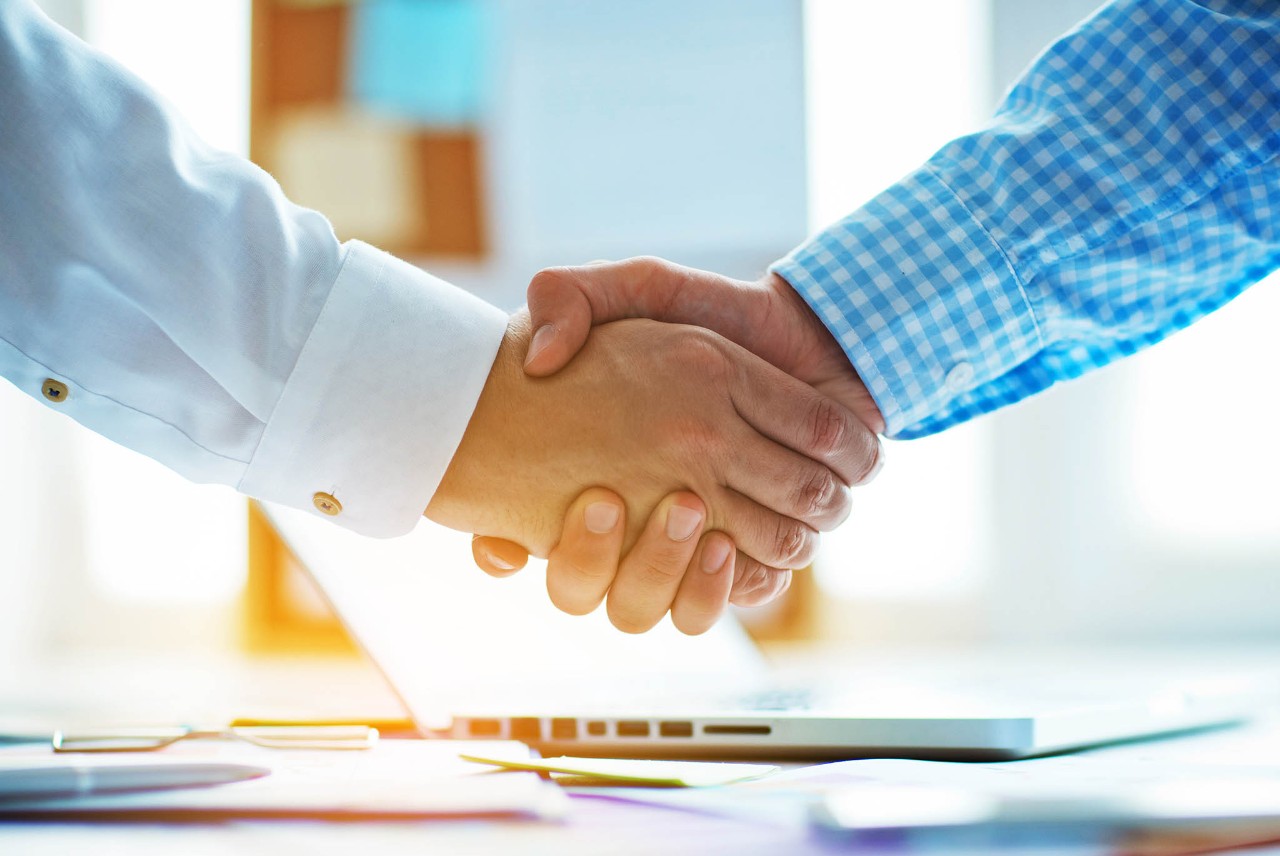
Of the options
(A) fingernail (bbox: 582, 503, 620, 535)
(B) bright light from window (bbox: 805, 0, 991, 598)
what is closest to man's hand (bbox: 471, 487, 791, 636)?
(A) fingernail (bbox: 582, 503, 620, 535)

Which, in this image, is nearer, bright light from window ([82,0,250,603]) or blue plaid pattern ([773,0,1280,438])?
blue plaid pattern ([773,0,1280,438])

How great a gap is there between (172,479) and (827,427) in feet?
6.72

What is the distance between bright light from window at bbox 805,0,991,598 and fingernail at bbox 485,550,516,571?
1.58m

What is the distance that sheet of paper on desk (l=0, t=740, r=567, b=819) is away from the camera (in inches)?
14.6

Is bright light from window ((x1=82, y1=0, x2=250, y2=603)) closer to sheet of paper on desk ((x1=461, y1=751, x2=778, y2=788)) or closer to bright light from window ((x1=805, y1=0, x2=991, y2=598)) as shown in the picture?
bright light from window ((x1=805, y1=0, x2=991, y2=598))

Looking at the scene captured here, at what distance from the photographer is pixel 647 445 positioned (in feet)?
2.15

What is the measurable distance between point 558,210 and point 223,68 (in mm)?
830

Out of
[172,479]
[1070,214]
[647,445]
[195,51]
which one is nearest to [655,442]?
[647,445]

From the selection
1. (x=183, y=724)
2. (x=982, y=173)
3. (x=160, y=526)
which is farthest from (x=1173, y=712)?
(x=160, y=526)

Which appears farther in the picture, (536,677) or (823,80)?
(823,80)

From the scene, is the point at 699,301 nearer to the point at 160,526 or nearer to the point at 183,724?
the point at 183,724

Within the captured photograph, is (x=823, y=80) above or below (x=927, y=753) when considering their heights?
above

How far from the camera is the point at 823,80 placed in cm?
224

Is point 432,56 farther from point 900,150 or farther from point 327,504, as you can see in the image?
point 327,504
